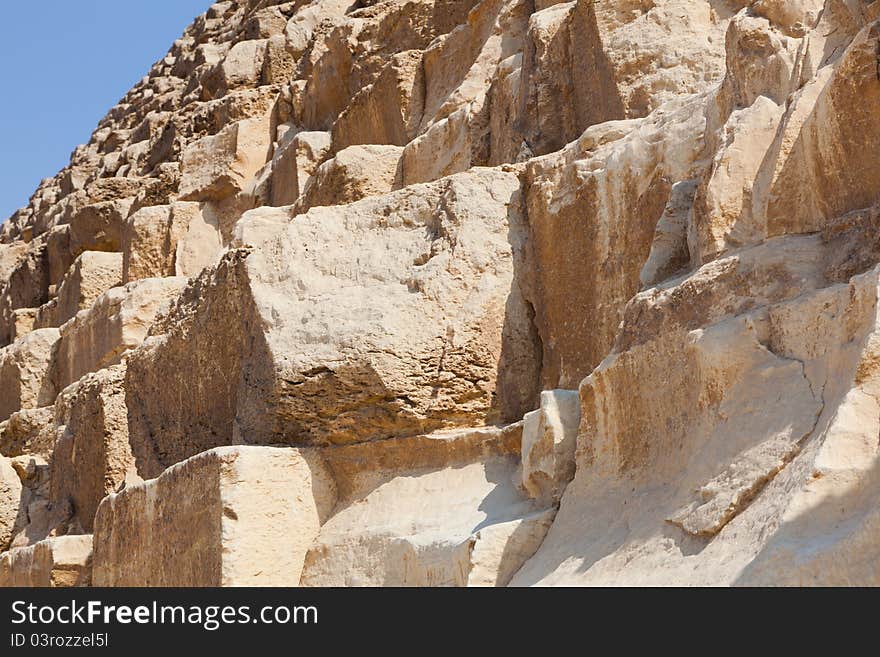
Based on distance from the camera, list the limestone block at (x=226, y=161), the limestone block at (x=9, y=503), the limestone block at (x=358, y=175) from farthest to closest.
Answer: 1. the limestone block at (x=226, y=161)
2. the limestone block at (x=9, y=503)
3. the limestone block at (x=358, y=175)

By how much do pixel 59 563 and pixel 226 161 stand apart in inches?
331

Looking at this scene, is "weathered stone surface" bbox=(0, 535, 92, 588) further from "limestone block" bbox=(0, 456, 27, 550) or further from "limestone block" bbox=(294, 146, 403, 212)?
"limestone block" bbox=(294, 146, 403, 212)

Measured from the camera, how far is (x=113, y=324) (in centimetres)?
1283

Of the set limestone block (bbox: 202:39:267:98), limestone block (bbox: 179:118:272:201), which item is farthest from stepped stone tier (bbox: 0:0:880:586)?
limestone block (bbox: 202:39:267:98)

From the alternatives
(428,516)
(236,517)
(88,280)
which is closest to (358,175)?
(236,517)

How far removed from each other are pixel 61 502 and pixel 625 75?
521cm

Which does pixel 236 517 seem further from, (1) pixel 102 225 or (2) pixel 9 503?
(1) pixel 102 225

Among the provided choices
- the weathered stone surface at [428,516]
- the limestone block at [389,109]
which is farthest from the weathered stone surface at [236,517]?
the limestone block at [389,109]

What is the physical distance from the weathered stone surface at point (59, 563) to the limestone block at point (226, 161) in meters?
7.49

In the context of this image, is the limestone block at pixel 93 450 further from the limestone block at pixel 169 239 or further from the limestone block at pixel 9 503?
the limestone block at pixel 169 239

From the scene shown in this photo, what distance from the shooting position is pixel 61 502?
10297 millimetres

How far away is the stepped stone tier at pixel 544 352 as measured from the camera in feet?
15.2

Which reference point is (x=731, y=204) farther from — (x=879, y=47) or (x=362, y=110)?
(x=362, y=110)
